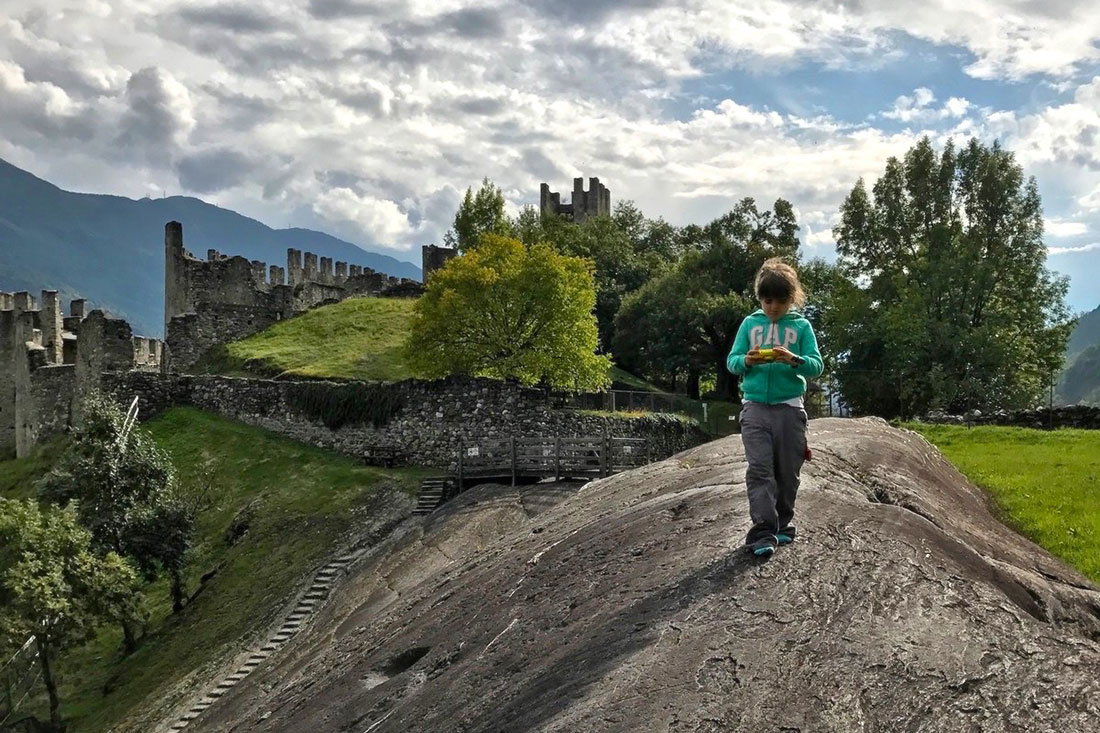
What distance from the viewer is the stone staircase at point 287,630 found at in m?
22.2

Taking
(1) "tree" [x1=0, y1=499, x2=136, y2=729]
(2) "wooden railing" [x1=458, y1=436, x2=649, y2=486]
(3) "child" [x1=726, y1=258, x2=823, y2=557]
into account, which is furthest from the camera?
(2) "wooden railing" [x1=458, y1=436, x2=649, y2=486]

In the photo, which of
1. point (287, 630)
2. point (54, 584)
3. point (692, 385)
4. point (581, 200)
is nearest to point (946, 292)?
point (692, 385)

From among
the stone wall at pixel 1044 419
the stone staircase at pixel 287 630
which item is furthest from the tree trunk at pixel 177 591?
the stone wall at pixel 1044 419

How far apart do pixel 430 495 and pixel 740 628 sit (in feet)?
89.8

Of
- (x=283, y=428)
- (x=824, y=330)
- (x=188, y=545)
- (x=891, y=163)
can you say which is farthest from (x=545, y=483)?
(x=891, y=163)

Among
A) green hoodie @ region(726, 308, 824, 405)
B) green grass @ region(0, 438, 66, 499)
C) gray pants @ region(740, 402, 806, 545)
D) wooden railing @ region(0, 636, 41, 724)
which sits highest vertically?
green hoodie @ region(726, 308, 824, 405)

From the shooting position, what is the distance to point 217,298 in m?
58.4

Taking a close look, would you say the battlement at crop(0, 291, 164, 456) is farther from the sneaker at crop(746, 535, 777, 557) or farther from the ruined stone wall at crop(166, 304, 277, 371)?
the sneaker at crop(746, 535, 777, 557)

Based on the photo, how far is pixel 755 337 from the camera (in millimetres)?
7945

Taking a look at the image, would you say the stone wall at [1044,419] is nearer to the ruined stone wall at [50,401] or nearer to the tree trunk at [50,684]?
the tree trunk at [50,684]

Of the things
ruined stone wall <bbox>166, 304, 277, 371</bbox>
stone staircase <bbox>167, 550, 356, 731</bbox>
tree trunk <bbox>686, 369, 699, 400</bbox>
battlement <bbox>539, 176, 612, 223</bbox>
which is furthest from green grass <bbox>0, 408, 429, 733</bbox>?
battlement <bbox>539, 176, 612, 223</bbox>

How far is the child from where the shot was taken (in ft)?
24.6

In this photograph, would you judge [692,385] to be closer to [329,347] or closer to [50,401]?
[329,347]

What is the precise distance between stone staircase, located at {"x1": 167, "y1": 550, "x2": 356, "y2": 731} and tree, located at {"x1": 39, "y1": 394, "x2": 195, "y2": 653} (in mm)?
Result: 5544
